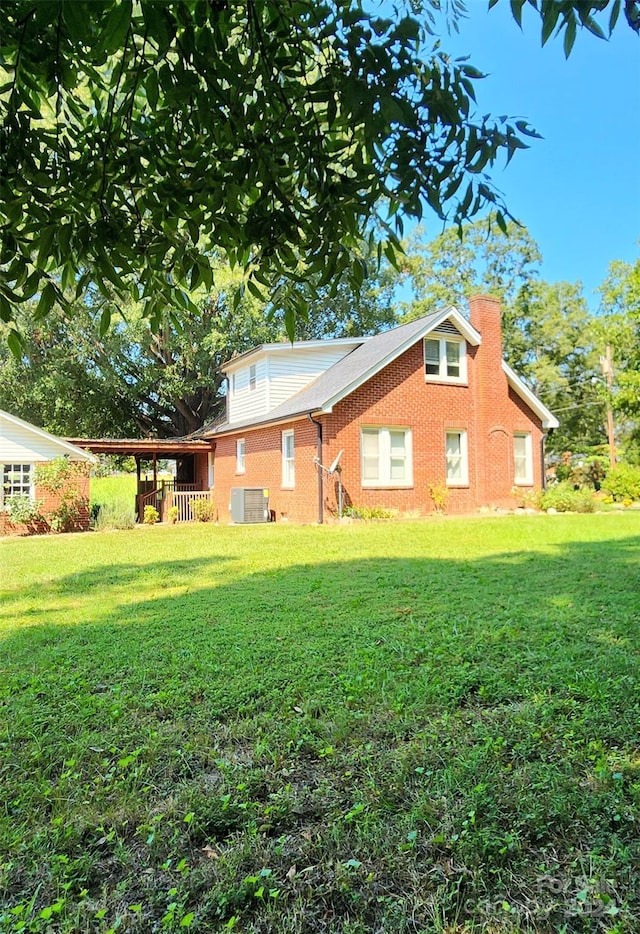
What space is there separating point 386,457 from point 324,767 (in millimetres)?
Answer: 14556

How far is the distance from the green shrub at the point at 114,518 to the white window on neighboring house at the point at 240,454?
14.9 ft

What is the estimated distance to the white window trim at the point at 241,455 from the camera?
20.5 metres

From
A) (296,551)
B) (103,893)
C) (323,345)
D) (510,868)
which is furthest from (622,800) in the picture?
(323,345)

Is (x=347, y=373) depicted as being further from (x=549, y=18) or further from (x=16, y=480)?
(x=549, y=18)

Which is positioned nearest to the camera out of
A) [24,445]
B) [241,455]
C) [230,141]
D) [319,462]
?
[230,141]

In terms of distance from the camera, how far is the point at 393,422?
55.5 ft

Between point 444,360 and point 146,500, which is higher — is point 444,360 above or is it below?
above

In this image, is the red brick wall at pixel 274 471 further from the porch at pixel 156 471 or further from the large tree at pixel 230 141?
the large tree at pixel 230 141

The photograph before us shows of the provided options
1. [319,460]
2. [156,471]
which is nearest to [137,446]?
[156,471]

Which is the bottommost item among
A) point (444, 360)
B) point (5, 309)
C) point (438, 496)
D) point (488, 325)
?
point (438, 496)

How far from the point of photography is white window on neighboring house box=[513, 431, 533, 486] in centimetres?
1955

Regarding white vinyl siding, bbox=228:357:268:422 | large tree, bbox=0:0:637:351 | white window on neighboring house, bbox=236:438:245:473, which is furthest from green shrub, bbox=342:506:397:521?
large tree, bbox=0:0:637:351

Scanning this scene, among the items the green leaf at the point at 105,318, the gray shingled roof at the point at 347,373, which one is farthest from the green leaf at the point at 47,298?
the gray shingled roof at the point at 347,373

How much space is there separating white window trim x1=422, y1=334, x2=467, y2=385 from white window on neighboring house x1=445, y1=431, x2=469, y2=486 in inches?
66.4
